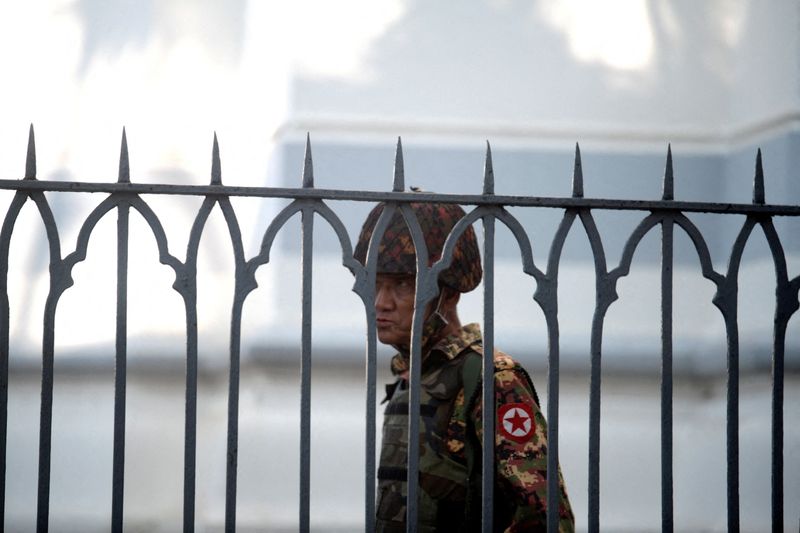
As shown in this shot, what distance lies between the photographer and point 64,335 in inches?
218

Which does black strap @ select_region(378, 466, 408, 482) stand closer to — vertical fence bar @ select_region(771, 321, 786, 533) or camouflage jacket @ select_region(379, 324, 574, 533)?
camouflage jacket @ select_region(379, 324, 574, 533)

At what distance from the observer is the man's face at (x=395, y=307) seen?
2764 millimetres

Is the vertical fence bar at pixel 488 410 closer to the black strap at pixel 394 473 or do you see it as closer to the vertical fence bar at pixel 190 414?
the black strap at pixel 394 473

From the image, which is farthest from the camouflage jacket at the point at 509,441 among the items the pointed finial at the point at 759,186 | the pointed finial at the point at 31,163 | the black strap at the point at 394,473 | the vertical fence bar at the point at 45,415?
the pointed finial at the point at 31,163

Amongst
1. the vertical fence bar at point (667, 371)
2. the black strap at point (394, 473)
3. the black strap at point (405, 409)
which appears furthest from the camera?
the black strap at point (394, 473)

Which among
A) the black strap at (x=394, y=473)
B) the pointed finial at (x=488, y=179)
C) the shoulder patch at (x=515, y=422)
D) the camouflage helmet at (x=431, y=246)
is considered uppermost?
the pointed finial at (x=488, y=179)

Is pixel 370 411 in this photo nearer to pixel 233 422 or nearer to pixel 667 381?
pixel 233 422

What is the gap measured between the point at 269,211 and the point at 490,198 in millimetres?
2986

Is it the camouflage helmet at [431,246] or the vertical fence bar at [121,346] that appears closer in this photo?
the vertical fence bar at [121,346]

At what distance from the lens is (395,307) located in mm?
2768

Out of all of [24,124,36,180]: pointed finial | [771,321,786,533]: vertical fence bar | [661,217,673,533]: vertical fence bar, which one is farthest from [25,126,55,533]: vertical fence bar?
[771,321,786,533]: vertical fence bar

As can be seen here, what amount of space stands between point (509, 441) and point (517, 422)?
0.04m

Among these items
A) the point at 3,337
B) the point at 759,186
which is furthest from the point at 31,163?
the point at 759,186

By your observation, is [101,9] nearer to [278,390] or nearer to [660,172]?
[278,390]
